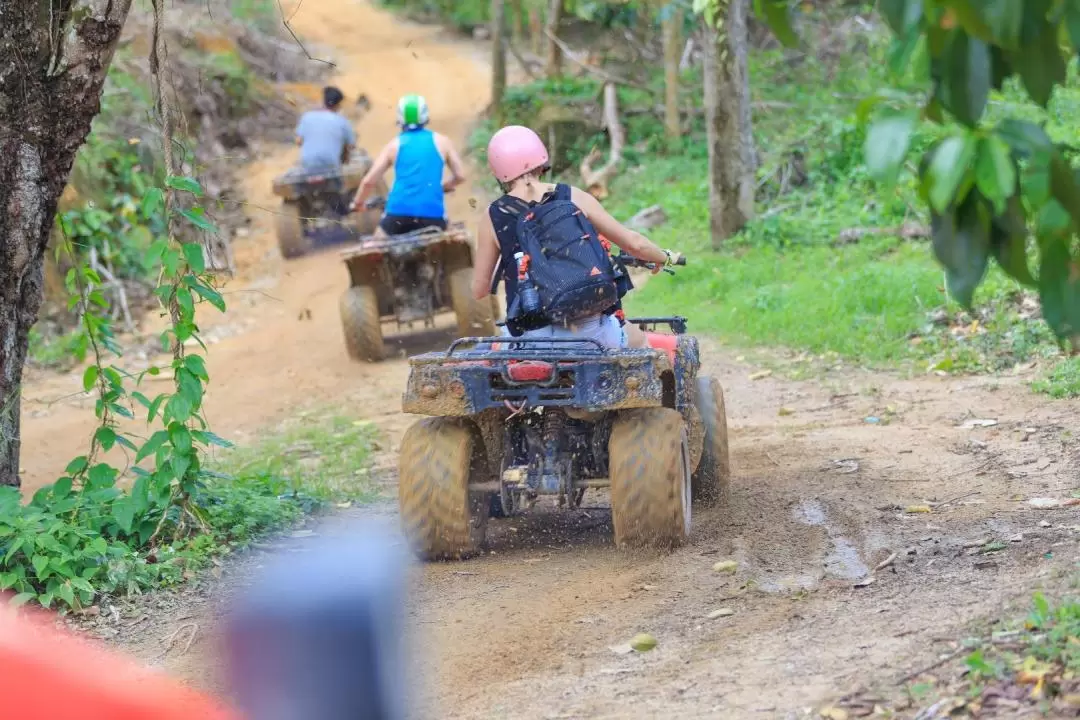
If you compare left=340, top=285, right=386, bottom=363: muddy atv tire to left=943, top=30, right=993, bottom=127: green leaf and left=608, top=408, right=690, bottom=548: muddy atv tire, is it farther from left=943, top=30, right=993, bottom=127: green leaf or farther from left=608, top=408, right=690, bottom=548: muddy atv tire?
left=943, top=30, right=993, bottom=127: green leaf

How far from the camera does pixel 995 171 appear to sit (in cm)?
280

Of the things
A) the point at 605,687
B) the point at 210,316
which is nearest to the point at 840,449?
the point at 605,687

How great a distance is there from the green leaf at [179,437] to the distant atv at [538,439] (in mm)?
1031

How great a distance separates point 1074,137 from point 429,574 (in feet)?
28.5

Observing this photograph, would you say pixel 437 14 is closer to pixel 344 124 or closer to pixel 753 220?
pixel 344 124

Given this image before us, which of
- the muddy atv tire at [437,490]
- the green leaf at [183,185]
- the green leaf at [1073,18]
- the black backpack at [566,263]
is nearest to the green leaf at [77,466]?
the green leaf at [183,185]

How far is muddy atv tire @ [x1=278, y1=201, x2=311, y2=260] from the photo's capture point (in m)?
16.3

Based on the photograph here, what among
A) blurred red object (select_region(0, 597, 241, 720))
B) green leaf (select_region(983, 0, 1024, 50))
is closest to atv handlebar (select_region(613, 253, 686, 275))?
Result: green leaf (select_region(983, 0, 1024, 50))

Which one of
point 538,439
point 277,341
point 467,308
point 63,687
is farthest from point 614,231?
point 277,341

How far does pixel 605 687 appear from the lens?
460 cm

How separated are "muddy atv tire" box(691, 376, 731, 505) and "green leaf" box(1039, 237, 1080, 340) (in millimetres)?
3864

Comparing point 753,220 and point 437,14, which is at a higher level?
point 437,14

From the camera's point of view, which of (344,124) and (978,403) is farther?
(344,124)

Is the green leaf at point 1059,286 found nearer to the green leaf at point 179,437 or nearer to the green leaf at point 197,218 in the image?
the green leaf at point 197,218
